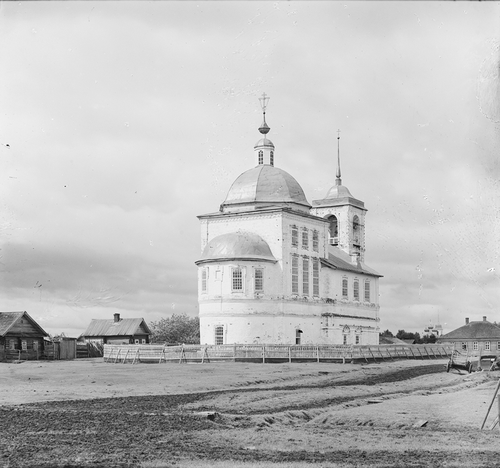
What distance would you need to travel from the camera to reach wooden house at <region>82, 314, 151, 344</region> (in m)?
84.0

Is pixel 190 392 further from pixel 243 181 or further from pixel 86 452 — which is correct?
pixel 243 181

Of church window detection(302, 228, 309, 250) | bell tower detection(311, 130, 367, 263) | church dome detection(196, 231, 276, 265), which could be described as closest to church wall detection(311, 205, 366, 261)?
bell tower detection(311, 130, 367, 263)

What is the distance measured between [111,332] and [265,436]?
67234 millimetres

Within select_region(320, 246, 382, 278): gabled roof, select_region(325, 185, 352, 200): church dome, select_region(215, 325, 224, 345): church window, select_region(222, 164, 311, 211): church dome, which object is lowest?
select_region(215, 325, 224, 345): church window

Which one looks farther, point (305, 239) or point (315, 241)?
point (315, 241)

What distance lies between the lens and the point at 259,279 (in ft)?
205

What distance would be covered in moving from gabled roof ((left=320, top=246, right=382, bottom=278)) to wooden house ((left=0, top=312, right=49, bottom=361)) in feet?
75.6

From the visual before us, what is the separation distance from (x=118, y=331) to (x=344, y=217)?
2945 cm

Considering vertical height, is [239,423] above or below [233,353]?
below

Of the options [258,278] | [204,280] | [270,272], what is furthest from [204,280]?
[270,272]

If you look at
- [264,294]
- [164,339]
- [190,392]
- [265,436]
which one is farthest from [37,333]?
[265,436]

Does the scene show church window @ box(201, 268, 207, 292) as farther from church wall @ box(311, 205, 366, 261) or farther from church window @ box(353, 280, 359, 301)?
church wall @ box(311, 205, 366, 261)

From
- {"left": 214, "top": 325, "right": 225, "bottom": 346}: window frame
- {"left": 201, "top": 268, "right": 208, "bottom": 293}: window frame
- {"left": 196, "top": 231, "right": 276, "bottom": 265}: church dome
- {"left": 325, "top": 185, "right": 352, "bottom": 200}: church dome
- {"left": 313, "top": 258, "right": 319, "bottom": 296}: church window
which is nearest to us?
{"left": 214, "top": 325, "right": 225, "bottom": 346}: window frame

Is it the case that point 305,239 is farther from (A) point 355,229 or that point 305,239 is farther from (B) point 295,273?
(A) point 355,229
